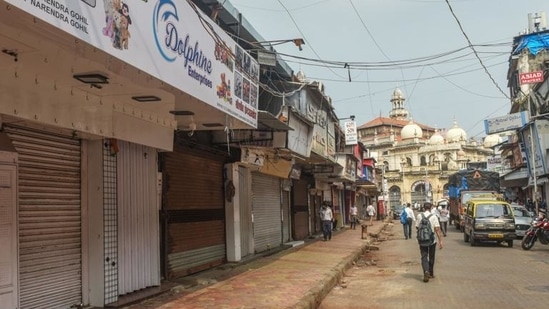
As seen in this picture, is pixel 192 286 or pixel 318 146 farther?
pixel 318 146

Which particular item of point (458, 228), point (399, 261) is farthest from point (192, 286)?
point (458, 228)

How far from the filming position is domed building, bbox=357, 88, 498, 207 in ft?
334

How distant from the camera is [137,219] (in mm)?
9094

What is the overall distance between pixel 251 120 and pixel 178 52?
3450mm

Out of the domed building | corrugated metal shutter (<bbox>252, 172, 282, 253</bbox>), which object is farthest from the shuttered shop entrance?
the domed building

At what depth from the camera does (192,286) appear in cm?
1014

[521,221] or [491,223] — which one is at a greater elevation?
[491,223]

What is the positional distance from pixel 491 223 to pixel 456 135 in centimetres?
9672

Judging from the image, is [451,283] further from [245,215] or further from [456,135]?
[456,135]

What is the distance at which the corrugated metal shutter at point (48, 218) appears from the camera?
6.60 m

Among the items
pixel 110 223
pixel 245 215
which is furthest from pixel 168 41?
pixel 245 215

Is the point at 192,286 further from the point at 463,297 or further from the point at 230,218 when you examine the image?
the point at 463,297

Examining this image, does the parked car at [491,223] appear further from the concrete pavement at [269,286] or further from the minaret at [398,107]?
the minaret at [398,107]

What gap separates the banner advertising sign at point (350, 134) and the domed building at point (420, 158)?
68595 mm
